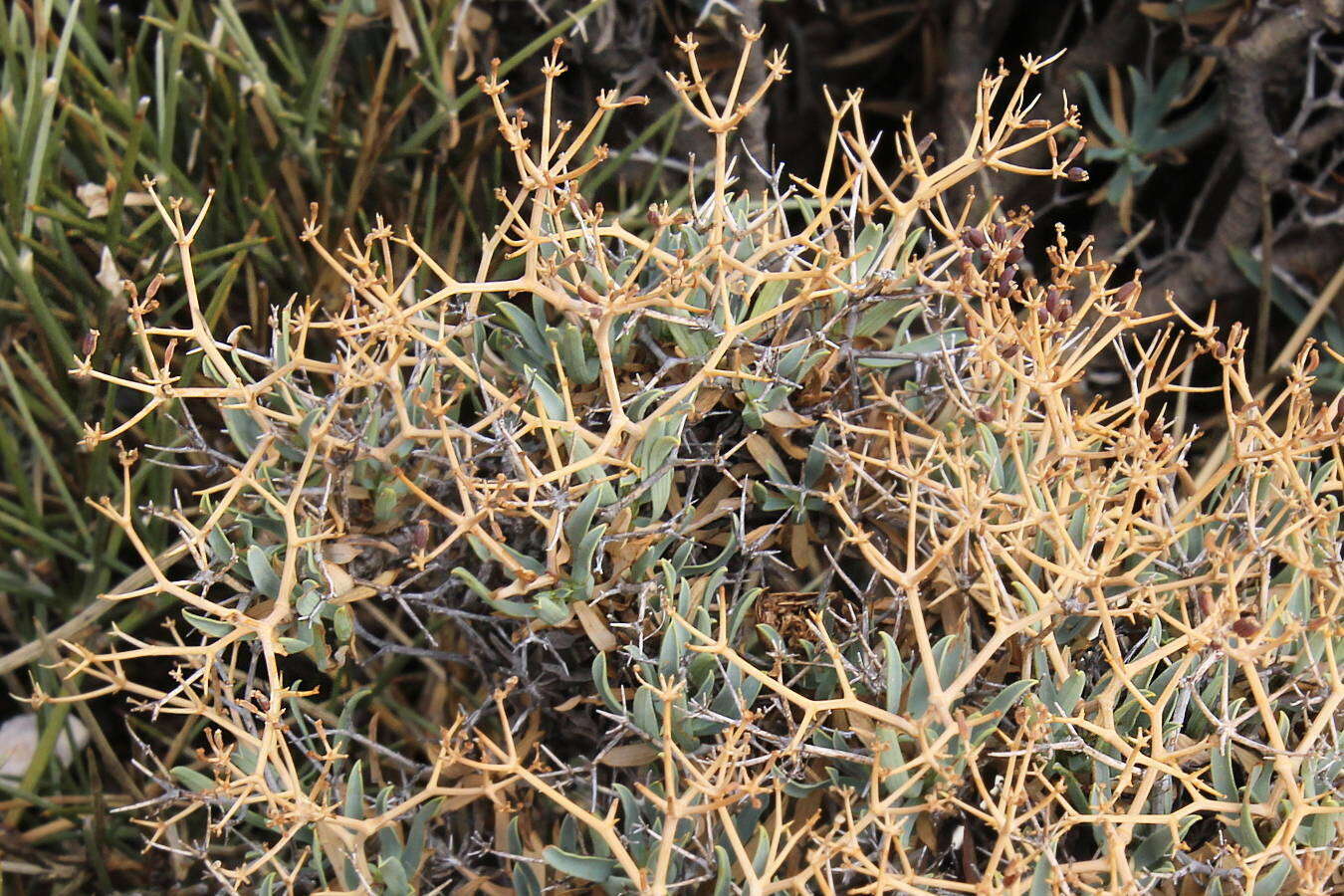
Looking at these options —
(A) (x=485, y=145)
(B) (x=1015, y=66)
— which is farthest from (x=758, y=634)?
(B) (x=1015, y=66)

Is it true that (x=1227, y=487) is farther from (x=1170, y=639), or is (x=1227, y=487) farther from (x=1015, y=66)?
(x=1015, y=66)

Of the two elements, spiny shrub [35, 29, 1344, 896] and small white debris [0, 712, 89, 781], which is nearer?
spiny shrub [35, 29, 1344, 896]

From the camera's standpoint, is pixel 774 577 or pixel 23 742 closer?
pixel 774 577

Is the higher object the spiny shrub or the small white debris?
the spiny shrub

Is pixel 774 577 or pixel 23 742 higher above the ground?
pixel 774 577
